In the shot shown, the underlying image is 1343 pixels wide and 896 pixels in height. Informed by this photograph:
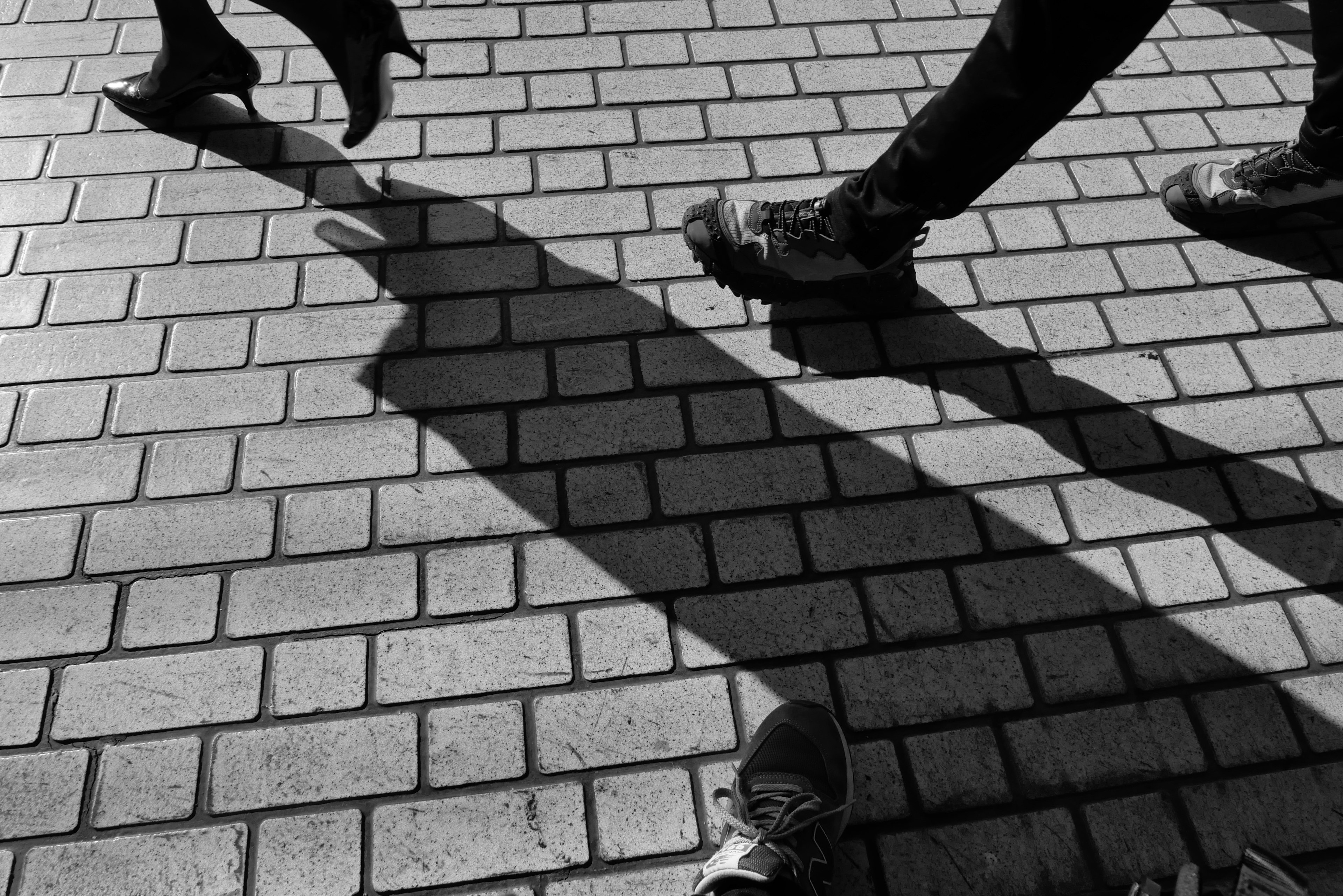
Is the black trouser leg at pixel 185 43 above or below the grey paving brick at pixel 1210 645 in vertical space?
above

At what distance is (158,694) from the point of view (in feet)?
5.73

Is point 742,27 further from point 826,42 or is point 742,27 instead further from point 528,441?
point 528,441

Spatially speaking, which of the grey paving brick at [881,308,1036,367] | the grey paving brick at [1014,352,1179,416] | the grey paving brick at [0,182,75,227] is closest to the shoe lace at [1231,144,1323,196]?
the grey paving brick at [1014,352,1179,416]

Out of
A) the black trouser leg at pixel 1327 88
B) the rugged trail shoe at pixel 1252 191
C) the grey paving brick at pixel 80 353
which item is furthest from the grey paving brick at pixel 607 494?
the black trouser leg at pixel 1327 88

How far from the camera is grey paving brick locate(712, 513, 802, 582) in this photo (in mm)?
1934

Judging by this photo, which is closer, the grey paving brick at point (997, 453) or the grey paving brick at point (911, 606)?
the grey paving brick at point (911, 606)

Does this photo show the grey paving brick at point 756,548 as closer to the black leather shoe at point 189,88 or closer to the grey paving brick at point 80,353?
the grey paving brick at point 80,353

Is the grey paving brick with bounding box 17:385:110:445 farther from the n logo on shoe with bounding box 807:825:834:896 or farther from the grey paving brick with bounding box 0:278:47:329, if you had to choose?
the n logo on shoe with bounding box 807:825:834:896

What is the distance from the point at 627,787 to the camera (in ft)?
5.56

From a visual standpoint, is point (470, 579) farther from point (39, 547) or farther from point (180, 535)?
point (39, 547)

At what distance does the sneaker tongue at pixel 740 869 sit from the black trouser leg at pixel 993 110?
4.50 ft

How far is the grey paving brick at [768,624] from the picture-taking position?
1846mm

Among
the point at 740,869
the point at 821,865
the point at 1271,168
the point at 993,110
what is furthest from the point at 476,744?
the point at 1271,168

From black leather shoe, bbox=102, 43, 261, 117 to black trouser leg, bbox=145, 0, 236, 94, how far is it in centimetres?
1
